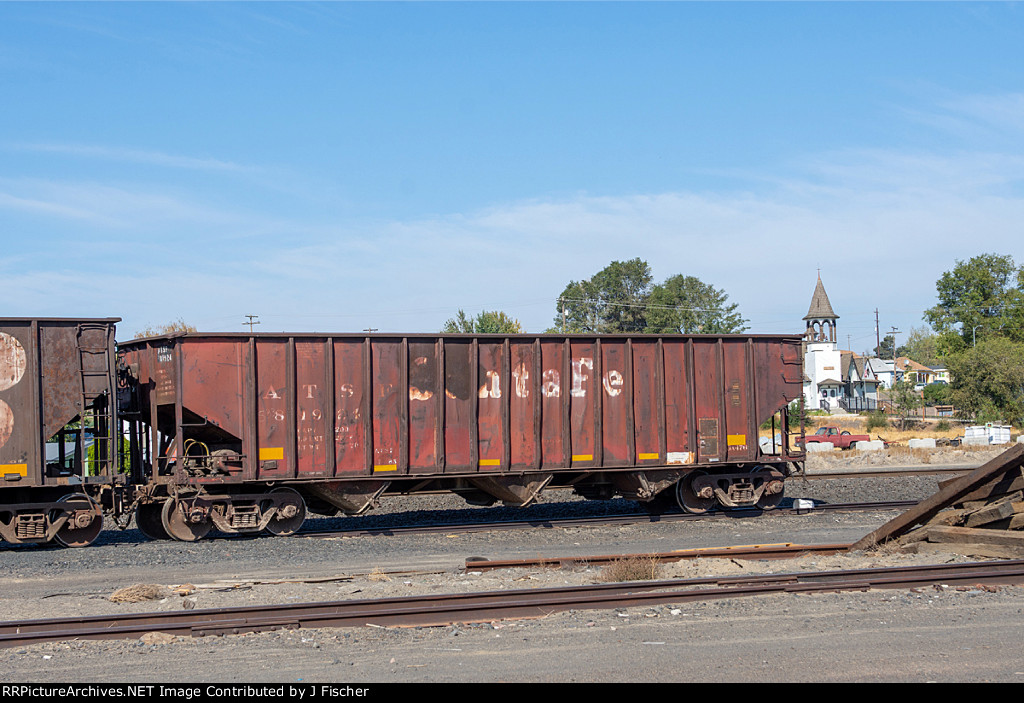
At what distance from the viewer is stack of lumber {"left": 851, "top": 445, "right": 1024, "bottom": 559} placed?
10633mm

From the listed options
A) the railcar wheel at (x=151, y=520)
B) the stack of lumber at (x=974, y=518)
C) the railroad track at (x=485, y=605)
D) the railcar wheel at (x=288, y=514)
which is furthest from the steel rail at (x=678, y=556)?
the railcar wheel at (x=151, y=520)

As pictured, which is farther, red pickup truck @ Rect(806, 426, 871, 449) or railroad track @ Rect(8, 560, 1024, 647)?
red pickup truck @ Rect(806, 426, 871, 449)

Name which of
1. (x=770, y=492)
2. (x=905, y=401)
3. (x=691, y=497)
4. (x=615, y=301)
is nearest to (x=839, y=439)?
(x=905, y=401)

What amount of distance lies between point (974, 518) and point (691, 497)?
5.67 meters

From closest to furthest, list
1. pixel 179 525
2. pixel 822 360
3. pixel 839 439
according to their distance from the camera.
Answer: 1. pixel 179 525
2. pixel 839 439
3. pixel 822 360

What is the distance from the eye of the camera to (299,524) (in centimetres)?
1417

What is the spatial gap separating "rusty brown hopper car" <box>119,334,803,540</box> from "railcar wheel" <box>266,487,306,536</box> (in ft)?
0.08

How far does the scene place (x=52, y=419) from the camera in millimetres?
13086

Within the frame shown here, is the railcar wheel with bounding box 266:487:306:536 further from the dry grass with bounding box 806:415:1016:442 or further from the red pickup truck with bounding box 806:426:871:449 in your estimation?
the dry grass with bounding box 806:415:1016:442

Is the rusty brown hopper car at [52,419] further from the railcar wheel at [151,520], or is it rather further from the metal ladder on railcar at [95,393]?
the railcar wheel at [151,520]

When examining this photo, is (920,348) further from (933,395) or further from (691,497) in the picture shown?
(691,497)

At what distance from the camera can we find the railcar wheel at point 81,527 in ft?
43.5

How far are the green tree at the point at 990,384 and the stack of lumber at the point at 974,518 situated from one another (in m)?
51.5

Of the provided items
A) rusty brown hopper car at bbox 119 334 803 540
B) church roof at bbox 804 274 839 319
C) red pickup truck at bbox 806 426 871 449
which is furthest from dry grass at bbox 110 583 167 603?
church roof at bbox 804 274 839 319
